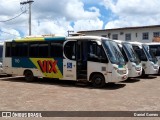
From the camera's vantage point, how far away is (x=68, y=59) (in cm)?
1688

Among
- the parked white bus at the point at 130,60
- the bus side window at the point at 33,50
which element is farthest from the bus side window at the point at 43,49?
the parked white bus at the point at 130,60

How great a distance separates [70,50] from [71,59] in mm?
490

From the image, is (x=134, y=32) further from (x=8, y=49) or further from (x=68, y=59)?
(x=68, y=59)

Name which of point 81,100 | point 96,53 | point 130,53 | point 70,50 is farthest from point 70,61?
point 81,100

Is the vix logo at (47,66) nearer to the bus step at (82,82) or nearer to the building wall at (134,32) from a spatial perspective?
the bus step at (82,82)

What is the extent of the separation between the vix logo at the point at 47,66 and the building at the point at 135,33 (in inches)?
1126

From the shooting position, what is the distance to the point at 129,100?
12234mm

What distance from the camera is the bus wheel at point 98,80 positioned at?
16.0m

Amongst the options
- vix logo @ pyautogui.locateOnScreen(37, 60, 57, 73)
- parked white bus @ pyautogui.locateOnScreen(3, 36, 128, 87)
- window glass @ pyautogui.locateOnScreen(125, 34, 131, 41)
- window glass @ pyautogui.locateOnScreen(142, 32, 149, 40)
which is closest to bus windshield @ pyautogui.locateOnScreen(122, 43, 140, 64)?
parked white bus @ pyautogui.locateOnScreen(3, 36, 128, 87)

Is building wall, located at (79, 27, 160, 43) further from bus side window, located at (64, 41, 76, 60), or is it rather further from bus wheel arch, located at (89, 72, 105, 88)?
bus wheel arch, located at (89, 72, 105, 88)

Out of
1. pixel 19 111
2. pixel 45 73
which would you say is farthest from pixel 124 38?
pixel 19 111

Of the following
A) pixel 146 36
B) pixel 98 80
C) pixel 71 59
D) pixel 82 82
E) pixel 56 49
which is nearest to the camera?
pixel 98 80

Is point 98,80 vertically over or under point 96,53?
under

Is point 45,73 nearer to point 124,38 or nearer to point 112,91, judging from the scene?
point 112,91
